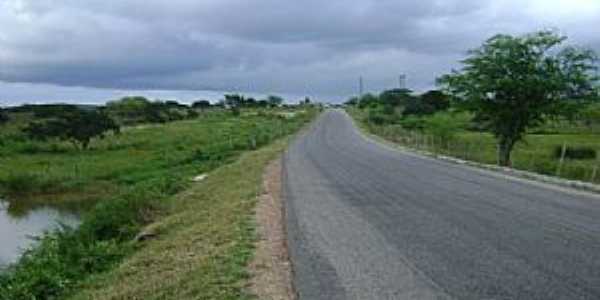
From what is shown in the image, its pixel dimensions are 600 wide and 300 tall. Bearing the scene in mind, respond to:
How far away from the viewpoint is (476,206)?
1983cm

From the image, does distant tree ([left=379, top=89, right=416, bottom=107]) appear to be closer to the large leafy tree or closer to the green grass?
the green grass

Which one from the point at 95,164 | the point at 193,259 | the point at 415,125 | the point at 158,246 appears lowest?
the point at 95,164

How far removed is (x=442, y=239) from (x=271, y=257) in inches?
120

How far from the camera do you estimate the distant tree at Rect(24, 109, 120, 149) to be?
264 feet

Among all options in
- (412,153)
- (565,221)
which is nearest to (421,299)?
(565,221)

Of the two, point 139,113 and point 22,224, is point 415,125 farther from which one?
point 139,113

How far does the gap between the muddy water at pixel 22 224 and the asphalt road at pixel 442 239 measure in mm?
9487

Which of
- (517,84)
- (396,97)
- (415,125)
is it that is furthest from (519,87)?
(396,97)

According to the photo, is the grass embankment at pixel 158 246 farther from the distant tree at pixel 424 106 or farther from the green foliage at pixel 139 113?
the green foliage at pixel 139 113

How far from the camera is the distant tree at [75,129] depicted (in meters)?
80.4

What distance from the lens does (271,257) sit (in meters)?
13.6

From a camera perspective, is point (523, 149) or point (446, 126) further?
point (446, 126)

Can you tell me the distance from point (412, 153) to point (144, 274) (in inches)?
1349

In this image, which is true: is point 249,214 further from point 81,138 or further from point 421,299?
point 81,138
